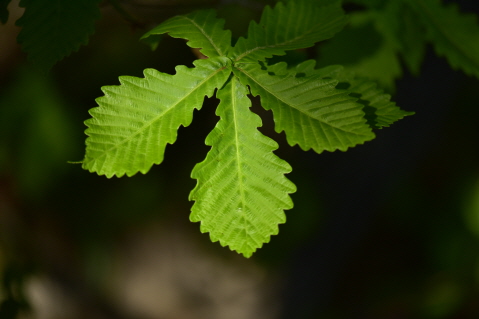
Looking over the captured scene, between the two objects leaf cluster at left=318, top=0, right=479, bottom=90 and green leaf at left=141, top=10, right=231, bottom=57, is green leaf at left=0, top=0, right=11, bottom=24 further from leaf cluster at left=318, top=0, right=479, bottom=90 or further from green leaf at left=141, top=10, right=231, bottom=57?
leaf cluster at left=318, top=0, right=479, bottom=90

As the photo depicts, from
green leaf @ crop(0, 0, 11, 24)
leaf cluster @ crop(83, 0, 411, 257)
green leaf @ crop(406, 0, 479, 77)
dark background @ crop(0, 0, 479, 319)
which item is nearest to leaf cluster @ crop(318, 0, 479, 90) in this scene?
green leaf @ crop(406, 0, 479, 77)

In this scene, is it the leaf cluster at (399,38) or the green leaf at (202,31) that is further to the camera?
the leaf cluster at (399,38)

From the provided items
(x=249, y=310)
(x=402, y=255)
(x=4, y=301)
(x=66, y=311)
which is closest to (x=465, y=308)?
(x=402, y=255)

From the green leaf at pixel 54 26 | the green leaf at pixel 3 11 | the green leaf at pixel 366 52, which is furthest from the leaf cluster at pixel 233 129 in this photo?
the green leaf at pixel 366 52

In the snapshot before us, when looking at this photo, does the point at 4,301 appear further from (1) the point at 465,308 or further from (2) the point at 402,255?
(1) the point at 465,308

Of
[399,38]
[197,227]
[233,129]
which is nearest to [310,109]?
[233,129]

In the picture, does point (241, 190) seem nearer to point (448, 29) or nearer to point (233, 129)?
point (233, 129)

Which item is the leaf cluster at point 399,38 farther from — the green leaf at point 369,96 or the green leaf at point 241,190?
the green leaf at point 241,190
